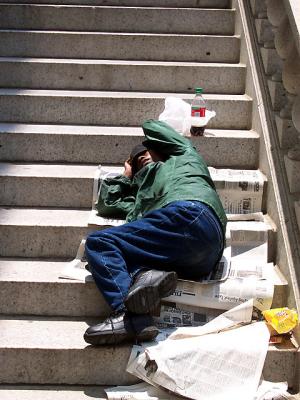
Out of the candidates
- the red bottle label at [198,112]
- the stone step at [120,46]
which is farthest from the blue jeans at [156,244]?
the stone step at [120,46]

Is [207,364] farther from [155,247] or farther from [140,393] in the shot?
[155,247]

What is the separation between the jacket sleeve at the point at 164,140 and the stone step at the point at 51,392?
1500mm

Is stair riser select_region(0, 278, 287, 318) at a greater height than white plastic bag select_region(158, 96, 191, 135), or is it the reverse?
white plastic bag select_region(158, 96, 191, 135)

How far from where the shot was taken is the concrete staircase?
4414 mm

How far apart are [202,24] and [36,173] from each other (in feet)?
7.14

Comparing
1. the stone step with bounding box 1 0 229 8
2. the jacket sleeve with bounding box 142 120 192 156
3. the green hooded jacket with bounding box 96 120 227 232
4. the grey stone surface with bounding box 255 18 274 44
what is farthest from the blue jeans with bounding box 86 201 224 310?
the stone step with bounding box 1 0 229 8

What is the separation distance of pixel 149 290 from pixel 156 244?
0.32 meters

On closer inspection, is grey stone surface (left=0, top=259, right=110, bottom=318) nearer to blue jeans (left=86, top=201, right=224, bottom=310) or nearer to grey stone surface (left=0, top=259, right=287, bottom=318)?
grey stone surface (left=0, top=259, right=287, bottom=318)

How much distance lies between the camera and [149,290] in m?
4.29

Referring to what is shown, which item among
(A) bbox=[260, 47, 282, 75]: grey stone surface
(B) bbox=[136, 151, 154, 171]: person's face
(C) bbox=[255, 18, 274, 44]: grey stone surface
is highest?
(C) bbox=[255, 18, 274, 44]: grey stone surface

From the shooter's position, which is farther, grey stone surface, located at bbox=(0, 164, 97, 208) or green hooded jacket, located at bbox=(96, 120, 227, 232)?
grey stone surface, located at bbox=(0, 164, 97, 208)

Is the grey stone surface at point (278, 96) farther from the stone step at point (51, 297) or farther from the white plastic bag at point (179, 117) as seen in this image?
the stone step at point (51, 297)

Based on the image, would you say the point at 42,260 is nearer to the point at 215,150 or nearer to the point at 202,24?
the point at 215,150

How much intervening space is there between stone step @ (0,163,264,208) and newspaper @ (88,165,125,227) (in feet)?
0.19
